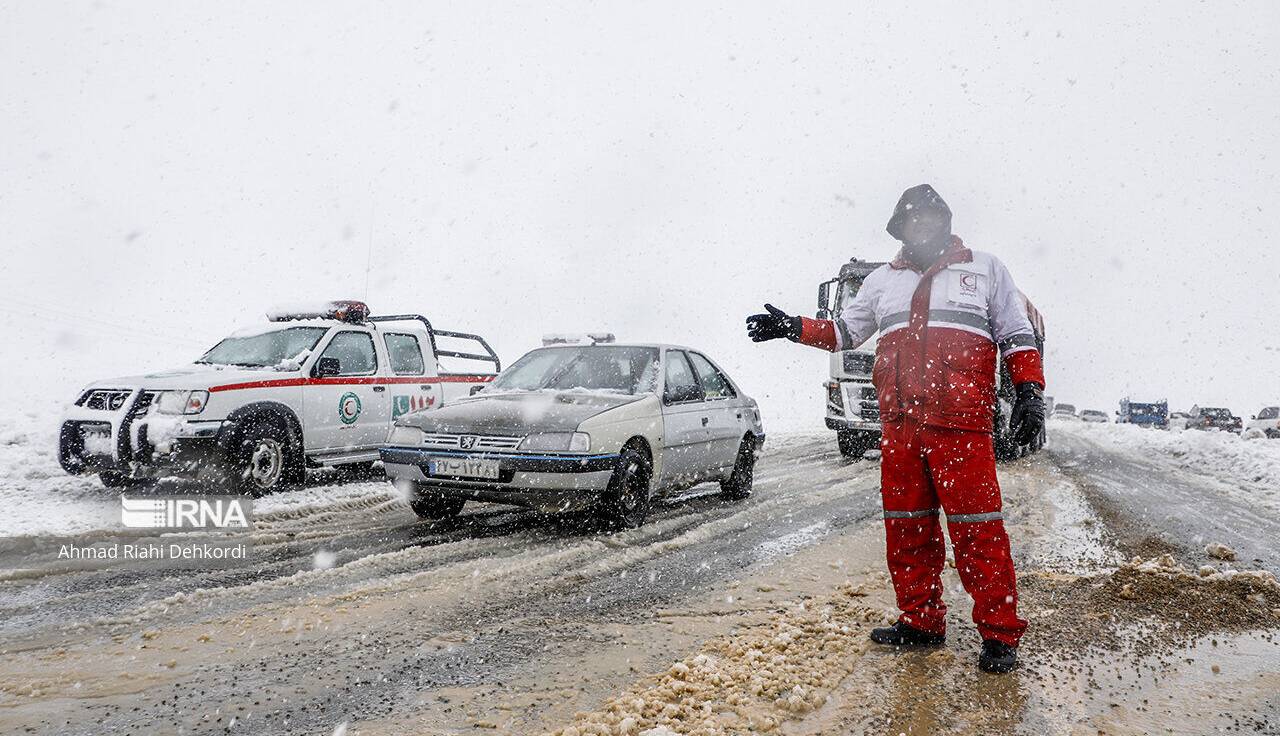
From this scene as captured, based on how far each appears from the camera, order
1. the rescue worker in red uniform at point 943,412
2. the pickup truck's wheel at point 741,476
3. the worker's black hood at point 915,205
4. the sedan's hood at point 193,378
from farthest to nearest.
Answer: the pickup truck's wheel at point 741,476 → the sedan's hood at point 193,378 → the worker's black hood at point 915,205 → the rescue worker in red uniform at point 943,412

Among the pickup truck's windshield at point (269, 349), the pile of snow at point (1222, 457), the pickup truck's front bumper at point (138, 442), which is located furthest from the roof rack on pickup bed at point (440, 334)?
the pile of snow at point (1222, 457)

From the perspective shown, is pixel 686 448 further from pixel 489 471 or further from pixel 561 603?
pixel 561 603

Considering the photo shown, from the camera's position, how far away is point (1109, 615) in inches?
146

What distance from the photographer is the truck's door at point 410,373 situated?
895 cm

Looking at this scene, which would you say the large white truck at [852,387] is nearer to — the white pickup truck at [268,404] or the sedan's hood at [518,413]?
the white pickup truck at [268,404]

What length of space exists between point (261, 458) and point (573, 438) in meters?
3.58

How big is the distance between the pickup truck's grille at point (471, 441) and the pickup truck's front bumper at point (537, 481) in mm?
55

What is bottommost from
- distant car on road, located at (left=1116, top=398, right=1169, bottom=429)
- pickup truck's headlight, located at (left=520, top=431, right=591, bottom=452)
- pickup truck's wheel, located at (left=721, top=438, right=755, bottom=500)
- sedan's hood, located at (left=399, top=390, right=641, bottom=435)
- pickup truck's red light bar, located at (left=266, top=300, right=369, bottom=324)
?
distant car on road, located at (left=1116, top=398, right=1169, bottom=429)

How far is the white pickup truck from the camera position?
6.78 metres

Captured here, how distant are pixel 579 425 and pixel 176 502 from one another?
151 inches

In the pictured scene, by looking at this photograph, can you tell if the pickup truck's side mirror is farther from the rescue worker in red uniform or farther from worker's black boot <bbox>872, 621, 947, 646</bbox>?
worker's black boot <bbox>872, 621, 947, 646</bbox>

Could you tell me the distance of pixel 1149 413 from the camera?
139 feet

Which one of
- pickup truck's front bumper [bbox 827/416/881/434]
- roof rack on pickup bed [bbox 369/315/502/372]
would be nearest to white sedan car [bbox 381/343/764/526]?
roof rack on pickup bed [bbox 369/315/502/372]

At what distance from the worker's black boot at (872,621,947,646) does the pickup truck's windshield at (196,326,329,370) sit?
6521 millimetres
